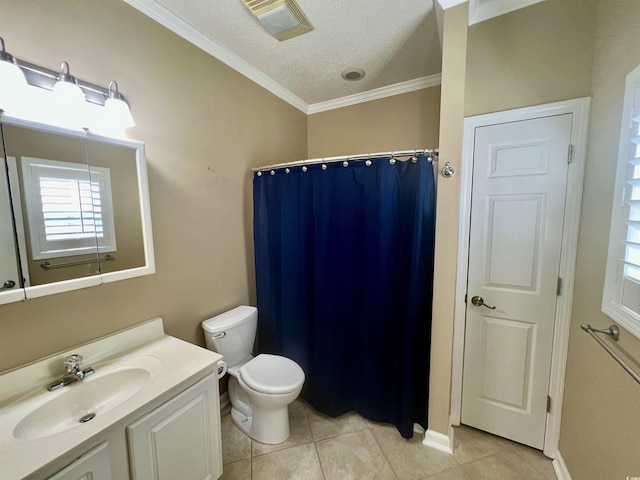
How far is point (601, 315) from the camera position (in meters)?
1.12

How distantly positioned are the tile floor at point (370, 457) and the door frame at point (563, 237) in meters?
0.25

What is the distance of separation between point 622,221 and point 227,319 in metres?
2.04

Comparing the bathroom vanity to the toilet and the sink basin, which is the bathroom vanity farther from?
the toilet

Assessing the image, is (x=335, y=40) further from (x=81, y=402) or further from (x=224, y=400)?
(x=224, y=400)

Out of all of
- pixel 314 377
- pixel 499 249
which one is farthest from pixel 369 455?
pixel 499 249

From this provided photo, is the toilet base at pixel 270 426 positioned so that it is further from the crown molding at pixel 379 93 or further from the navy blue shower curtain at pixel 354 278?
the crown molding at pixel 379 93

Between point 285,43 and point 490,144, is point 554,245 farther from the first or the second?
point 285,43

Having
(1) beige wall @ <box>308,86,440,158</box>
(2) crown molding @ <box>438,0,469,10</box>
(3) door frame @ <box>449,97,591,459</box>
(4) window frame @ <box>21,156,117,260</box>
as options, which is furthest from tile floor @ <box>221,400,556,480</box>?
(2) crown molding @ <box>438,0,469,10</box>

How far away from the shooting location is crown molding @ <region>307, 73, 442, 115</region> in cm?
211

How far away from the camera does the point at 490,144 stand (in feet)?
5.03

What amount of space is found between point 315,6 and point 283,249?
146 cm

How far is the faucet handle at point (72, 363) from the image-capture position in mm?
1096

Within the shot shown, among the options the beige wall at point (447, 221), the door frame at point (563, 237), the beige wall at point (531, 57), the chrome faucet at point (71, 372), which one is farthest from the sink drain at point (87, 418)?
the beige wall at point (531, 57)

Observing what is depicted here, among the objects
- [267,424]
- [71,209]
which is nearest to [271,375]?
[267,424]
